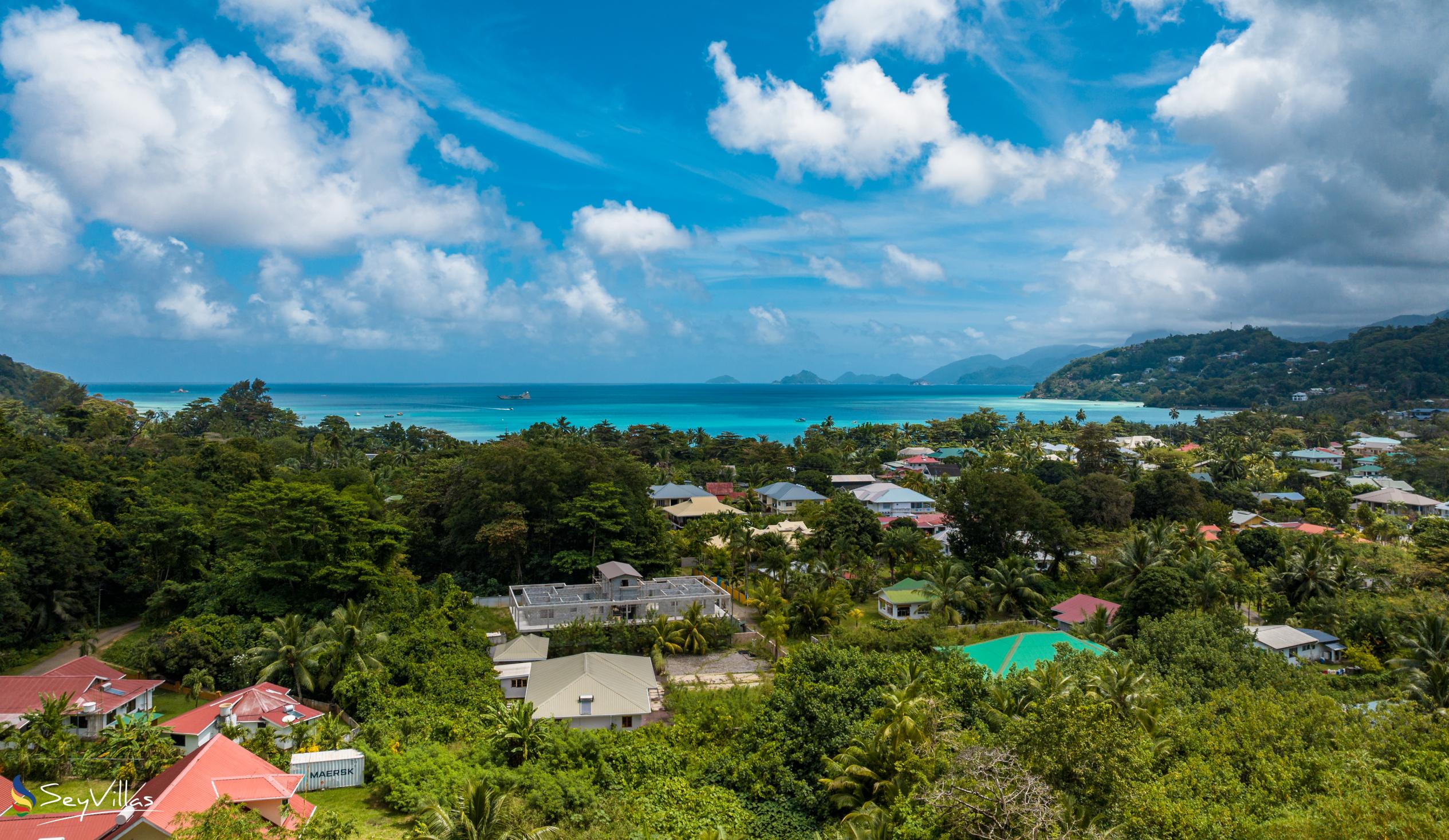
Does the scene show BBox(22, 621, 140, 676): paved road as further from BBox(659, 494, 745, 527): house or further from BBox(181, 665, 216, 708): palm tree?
BBox(659, 494, 745, 527): house

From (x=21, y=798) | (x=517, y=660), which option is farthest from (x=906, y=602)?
(x=21, y=798)

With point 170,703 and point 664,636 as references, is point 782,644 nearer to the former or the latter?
point 664,636

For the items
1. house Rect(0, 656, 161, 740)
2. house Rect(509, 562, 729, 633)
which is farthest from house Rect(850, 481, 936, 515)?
house Rect(0, 656, 161, 740)

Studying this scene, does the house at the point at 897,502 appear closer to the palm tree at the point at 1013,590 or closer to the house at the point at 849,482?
the house at the point at 849,482

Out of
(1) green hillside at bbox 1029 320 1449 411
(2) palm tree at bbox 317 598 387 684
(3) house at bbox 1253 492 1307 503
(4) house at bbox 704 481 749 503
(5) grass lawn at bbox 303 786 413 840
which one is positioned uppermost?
(1) green hillside at bbox 1029 320 1449 411

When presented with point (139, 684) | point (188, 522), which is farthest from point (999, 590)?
point (188, 522)

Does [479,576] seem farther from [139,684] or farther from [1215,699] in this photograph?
[1215,699]

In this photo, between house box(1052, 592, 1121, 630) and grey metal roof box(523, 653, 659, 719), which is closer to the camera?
grey metal roof box(523, 653, 659, 719)
